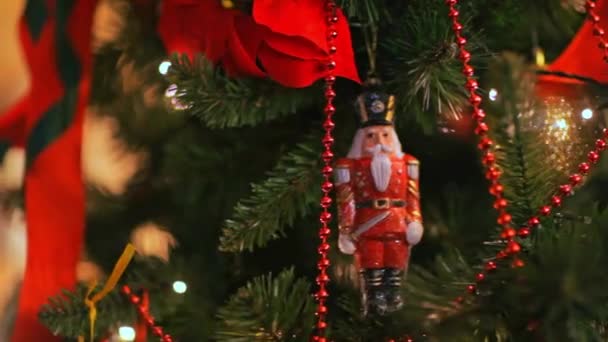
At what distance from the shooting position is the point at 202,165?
652 millimetres

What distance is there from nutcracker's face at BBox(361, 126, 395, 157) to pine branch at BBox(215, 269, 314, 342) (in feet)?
0.31

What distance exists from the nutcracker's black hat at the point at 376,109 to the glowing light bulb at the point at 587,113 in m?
0.14

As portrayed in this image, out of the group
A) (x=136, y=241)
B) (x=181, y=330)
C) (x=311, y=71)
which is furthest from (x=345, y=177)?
(x=136, y=241)

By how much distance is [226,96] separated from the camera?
0.52 meters

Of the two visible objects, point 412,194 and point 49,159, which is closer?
point 412,194

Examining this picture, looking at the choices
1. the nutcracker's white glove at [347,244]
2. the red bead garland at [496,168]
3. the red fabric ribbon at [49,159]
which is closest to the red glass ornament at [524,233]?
the red bead garland at [496,168]

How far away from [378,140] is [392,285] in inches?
3.7

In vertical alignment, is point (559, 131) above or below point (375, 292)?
above

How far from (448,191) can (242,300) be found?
252 millimetres

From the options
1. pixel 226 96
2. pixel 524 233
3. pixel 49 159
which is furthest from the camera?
pixel 49 159

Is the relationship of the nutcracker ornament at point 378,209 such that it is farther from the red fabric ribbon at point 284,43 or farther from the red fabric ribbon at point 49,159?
the red fabric ribbon at point 49,159

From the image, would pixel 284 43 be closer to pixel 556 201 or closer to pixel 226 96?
pixel 226 96

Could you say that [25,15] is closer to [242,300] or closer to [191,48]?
[191,48]

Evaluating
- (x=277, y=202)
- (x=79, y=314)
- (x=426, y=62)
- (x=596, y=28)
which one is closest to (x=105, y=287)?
(x=79, y=314)
